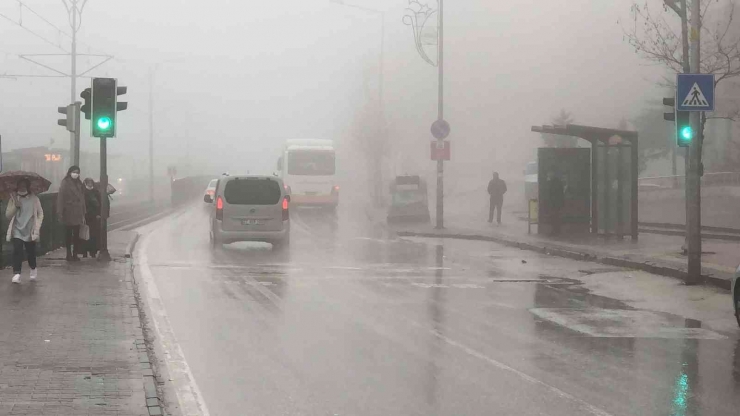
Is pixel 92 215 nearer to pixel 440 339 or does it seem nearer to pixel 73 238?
pixel 73 238

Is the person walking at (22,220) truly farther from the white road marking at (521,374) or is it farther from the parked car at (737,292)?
the parked car at (737,292)

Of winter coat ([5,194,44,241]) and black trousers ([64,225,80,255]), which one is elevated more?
winter coat ([5,194,44,241])

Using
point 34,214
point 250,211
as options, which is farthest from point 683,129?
point 250,211

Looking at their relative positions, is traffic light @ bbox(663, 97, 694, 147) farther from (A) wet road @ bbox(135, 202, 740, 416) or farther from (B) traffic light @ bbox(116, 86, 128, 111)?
(B) traffic light @ bbox(116, 86, 128, 111)

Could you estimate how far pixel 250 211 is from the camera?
2378 centimetres

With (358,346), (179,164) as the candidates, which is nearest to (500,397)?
(358,346)

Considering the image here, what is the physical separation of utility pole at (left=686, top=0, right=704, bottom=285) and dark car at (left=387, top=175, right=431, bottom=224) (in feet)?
65.7

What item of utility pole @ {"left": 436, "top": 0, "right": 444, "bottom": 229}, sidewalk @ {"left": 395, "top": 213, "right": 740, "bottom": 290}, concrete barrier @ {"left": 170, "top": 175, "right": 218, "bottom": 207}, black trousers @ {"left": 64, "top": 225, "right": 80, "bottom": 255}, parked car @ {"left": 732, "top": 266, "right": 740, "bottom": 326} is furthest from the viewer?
concrete barrier @ {"left": 170, "top": 175, "right": 218, "bottom": 207}

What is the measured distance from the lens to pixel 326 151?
48188 millimetres

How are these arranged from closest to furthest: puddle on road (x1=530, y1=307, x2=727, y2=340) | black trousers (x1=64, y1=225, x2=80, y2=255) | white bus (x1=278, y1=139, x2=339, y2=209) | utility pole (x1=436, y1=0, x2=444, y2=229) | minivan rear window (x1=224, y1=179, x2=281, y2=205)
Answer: puddle on road (x1=530, y1=307, x2=727, y2=340)
black trousers (x1=64, y1=225, x2=80, y2=255)
minivan rear window (x1=224, y1=179, x2=281, y2=205)
utility pole (x1=436, y1=0, x2=444, y2=229)
white bus (x1=278, y1=139, x2=339, y2=209)

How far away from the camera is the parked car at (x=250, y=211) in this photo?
23.7m

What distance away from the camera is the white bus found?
1866 inches

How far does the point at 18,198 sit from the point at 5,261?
117 inches

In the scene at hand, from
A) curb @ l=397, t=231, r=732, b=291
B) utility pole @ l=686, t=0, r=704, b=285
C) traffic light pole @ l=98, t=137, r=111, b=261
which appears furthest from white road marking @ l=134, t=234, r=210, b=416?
curb @ l=397, t=231, r=732, b=291
